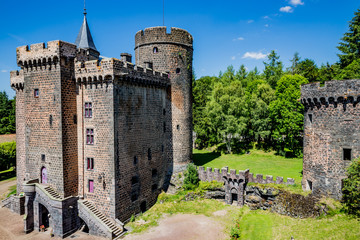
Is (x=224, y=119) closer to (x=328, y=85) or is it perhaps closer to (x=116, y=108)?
(x=328, y=85)

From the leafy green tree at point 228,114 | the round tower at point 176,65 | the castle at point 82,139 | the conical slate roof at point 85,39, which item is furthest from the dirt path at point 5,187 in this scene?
the leafy green tree at point 228,114

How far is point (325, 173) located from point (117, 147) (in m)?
19.2

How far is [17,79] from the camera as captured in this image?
28031mm

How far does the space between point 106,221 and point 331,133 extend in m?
21.8

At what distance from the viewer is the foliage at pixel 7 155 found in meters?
39.8

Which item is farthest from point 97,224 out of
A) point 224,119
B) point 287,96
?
point 287,96

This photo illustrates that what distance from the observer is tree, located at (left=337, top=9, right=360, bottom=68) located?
1718 inches

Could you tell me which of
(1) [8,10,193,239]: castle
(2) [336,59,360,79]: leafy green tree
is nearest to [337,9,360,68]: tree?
(2) [336,59,360,79]: leafy green tree

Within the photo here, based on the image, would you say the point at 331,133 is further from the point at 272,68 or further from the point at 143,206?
the point at 272,68

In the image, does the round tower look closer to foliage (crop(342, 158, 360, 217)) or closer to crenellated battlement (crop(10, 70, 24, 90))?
crenellated battlement (crop(10, 70, 24, 90))

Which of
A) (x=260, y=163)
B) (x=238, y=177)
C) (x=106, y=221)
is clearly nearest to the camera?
(x=106, y=221)

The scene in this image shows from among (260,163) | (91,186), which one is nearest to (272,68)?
(260,163)

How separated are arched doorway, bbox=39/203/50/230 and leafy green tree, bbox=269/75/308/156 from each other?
3246 centimetres

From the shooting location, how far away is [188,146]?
1196 inches
